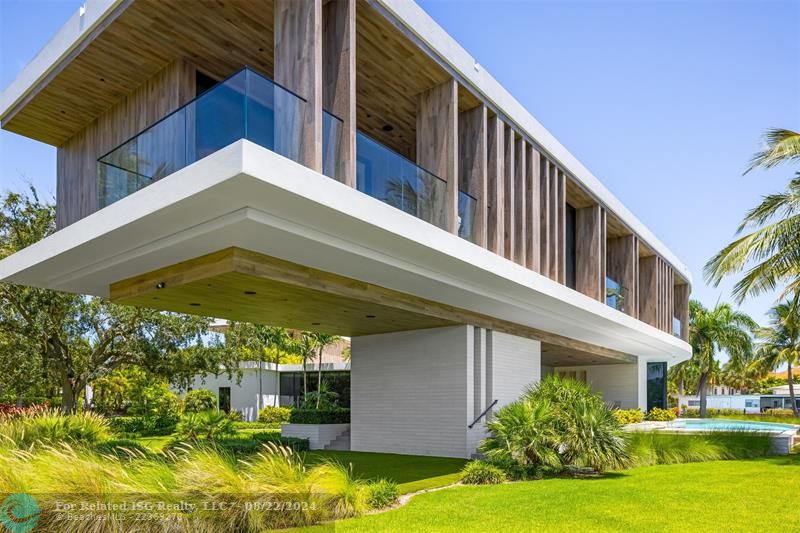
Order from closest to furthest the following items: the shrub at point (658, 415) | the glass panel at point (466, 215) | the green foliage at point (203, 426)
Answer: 1. the glass panel at point (466, 215)
2. the green foliage at point (203, 426)
3. the shrub at point (658, 415)

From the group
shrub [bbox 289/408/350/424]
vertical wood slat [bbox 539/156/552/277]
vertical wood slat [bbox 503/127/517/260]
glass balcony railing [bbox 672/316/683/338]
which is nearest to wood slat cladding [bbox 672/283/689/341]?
glass balcony railing [bbox 672/316/683/338]

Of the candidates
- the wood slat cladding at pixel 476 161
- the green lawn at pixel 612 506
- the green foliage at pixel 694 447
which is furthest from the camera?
the green foliage at pixel 694 447

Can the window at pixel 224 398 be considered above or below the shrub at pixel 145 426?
below

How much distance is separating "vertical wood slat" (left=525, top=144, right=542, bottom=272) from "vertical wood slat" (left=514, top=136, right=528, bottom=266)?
36 cm

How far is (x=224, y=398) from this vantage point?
43.0 meters

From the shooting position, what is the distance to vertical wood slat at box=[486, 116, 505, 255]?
50.4 feet

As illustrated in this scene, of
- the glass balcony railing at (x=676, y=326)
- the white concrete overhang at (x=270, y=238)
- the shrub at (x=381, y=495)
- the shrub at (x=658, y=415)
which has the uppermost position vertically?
the white concrete overhang at (x=270, y=238)

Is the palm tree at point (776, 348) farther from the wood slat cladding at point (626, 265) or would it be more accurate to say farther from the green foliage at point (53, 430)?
the green foliage at point (53, 430)

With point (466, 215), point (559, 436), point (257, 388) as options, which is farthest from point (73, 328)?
point (257, 388)

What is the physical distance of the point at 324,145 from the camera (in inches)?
420

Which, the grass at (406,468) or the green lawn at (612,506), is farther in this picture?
the grass at (406,468)

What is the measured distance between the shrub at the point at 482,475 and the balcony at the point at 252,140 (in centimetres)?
474

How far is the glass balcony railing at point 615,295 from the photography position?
903 inches

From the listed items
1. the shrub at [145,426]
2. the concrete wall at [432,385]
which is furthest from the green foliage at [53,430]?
the shrub at [145,426]
